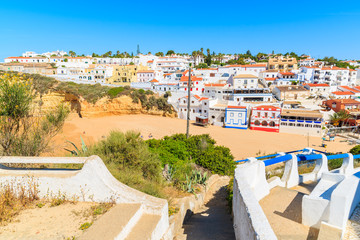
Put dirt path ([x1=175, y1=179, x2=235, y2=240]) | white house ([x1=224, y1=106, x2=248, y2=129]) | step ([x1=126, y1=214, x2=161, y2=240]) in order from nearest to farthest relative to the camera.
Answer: step ([x1=126, y1=214, x2=161, y2=240]) < dirt path ([x1=175, y1=179, x2=235, y2=240]) < white house ([x1=224, y1=106, x2=248, y2=129])

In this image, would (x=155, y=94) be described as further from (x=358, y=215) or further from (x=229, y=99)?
(x=358, y=215)

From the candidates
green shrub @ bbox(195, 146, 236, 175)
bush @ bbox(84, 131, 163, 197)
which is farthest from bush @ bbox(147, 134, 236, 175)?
bush @ bbox(84, 131, 163, 197)

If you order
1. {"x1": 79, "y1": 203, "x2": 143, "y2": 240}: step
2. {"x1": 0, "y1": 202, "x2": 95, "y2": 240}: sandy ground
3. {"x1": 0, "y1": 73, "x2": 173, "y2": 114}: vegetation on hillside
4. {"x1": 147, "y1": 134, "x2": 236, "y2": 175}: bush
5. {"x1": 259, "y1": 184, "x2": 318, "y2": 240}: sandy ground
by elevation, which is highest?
{"x1": 0, "y1": 73, "x2": 173, "y2": 114}: vegetation on hillside

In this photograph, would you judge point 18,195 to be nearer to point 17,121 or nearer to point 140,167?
point 140,167

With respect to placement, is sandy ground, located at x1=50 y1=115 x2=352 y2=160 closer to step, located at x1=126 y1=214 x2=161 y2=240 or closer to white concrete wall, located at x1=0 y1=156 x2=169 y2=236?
white concrete wall, located at x1=0 y1=156 x2=169 y2=236

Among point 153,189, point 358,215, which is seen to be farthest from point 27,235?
point 358,215

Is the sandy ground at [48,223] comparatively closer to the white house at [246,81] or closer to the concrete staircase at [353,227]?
the concrete staircase at [353,227]

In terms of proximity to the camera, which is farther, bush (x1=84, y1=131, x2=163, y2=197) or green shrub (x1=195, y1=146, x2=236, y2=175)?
green shrub (x1=195, y1=146, x2=236, y2=175)

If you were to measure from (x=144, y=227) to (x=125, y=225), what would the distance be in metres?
0.51

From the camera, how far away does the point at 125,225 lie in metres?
4.64

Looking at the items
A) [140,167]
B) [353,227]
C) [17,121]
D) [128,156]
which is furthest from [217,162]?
[17,121]

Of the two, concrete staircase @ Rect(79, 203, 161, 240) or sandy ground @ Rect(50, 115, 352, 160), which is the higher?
concrete staircase @ Rect(79, 203, 161, 240)

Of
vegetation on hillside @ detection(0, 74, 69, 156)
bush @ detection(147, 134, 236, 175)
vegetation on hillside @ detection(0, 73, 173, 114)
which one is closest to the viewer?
vegetation on hillside @ detection(0, 74, 69, 156)

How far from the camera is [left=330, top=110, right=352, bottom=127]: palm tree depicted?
1368 inches
